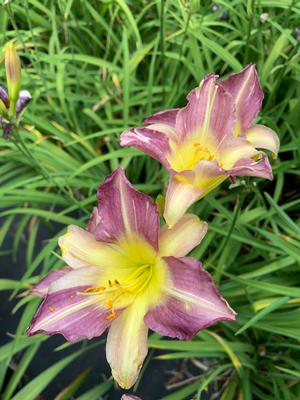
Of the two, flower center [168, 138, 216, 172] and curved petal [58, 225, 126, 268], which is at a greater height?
flower center [168, 138, 216, 172]

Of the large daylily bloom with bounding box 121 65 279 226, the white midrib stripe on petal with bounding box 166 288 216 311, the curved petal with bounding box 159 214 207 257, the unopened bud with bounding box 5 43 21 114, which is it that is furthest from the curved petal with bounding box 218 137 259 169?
the unopened bud with bounding box 5 43 21 114

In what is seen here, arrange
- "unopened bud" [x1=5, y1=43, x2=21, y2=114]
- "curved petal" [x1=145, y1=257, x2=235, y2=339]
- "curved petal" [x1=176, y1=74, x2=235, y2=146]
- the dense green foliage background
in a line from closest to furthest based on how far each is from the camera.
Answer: "curved petal" [x1=145, y1=257, x2=235, y2=339], "curved petal" [x1=176, y1=74, x2=235, y2=146], "unopened bud" [x1=5, y1=43, x2=21, y2=114], the dense green foliage background

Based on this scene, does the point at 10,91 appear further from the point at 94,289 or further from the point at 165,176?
the point at 165,176

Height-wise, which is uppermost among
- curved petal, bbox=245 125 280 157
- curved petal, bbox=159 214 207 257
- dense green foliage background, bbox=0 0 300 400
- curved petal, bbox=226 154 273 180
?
curved petal, bbox=226 154 273 180

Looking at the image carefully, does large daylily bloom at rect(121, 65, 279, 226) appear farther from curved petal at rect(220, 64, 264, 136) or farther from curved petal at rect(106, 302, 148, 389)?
curved petal at rect(106, 302, 148, 389)

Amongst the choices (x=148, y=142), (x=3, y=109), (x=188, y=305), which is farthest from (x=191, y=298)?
(x=3, y=109)

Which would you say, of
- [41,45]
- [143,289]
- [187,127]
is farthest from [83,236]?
[41,45]
